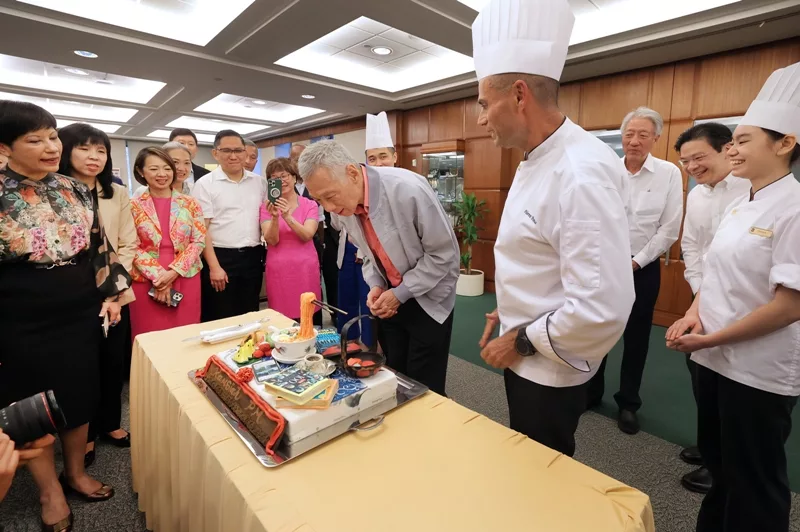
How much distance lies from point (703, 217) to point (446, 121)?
15.1 feet

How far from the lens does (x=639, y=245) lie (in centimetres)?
222

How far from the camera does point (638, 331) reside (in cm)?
218

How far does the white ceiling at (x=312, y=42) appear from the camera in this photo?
3.15m

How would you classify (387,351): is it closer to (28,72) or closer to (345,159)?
(345,159)

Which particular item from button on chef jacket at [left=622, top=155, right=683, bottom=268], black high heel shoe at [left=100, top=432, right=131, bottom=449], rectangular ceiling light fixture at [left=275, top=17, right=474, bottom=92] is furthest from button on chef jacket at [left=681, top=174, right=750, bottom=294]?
rectangular ceiling light fixture at [left=275, top=17, right=474, bottom=92]

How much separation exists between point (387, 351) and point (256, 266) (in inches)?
55.7

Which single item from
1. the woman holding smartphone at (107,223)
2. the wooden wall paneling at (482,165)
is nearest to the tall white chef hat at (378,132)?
the woman holding smartphone at (107,223)

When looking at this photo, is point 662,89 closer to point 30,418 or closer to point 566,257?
point 566,257

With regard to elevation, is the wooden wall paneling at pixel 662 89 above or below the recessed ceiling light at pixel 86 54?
below

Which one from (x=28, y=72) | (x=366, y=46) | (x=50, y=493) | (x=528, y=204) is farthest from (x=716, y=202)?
(x=28, y=72)

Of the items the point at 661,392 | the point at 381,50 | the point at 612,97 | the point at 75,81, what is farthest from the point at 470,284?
the point at 75,81

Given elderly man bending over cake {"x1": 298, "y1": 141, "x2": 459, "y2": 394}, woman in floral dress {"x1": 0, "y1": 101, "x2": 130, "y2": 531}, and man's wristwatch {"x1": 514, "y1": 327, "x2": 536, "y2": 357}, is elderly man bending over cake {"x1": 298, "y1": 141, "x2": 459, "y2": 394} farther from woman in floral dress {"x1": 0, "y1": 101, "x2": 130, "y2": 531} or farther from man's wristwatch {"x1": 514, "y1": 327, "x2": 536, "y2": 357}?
woman in floral dress {"x1": 0, "y1": 101, "x2": 130, "y2": 531}

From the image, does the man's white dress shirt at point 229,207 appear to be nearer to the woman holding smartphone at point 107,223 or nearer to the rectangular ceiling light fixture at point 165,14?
the woman holding smartphone at point 107,223

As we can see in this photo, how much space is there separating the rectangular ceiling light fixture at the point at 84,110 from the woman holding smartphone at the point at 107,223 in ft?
22.0
